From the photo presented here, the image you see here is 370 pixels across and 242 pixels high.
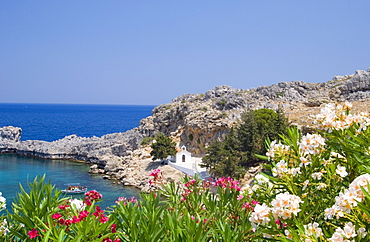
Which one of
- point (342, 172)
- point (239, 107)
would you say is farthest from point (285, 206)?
point (239, 107)

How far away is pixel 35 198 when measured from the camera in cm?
494

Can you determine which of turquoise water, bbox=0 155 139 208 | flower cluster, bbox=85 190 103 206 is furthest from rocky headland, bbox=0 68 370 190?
flower cluster, bbox=85 190 103 206

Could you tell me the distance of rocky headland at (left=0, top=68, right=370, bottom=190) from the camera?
3666 centimetres

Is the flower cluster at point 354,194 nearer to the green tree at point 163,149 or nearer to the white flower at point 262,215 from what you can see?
the white flower at point 262,215

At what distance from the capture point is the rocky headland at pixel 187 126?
36.7m

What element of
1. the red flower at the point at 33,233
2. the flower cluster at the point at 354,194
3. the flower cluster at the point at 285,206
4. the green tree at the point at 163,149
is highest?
the flower cluster at the point at 354,194

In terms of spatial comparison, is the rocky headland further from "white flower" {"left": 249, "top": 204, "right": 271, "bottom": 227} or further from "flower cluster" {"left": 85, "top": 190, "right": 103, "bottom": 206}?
"white flower" {"left": 249, "top": 204, "right": 271, "bottom": 227}

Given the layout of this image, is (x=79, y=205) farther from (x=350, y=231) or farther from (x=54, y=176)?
(x=54, y=176)

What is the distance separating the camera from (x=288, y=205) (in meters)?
2.87

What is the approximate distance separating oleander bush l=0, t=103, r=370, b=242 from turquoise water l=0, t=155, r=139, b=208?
2088 cm

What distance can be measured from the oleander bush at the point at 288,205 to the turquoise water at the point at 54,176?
2088cm

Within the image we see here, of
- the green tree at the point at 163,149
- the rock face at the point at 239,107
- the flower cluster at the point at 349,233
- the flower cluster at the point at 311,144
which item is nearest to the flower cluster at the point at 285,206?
the flower cluster at the point at 349,233

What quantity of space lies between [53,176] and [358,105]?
34.0 m

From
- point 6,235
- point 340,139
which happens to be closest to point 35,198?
point 6,235
